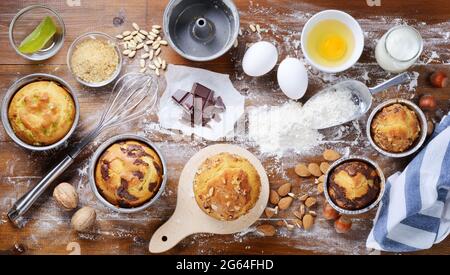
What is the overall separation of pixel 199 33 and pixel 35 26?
1.97 ft

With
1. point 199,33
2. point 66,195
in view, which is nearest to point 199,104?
point 199,33

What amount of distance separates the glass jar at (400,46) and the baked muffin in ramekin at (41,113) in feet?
3.68

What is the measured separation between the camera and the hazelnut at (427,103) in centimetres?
222

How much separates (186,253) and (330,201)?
21.8 inches

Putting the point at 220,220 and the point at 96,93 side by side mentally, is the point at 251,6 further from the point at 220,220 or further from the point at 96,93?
the point at 220,220

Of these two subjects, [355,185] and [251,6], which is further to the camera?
[251,6]

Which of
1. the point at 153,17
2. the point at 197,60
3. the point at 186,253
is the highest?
the point at 153,17

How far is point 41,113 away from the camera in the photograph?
209 cm

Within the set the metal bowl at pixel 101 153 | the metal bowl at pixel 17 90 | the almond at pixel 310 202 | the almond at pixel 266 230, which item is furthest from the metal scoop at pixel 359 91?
the metal bowl at pixel 17 90

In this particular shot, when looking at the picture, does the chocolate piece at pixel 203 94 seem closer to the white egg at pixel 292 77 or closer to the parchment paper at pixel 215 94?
the parchment paper at pixel 215 94

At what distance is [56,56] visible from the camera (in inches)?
88.4

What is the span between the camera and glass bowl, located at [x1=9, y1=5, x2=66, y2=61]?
2219mm

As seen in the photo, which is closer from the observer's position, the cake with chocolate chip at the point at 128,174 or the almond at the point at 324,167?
the cake with chocolate chip at the point at 128,174

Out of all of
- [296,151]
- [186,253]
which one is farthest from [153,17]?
[186,253]
